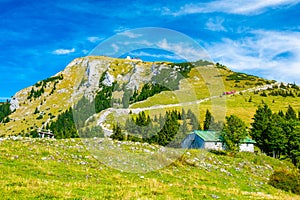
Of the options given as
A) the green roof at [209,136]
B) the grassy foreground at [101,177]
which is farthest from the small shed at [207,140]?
the grassy foreground at [101,177]

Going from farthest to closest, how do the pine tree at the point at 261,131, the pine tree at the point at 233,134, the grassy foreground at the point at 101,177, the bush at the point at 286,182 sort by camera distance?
the pine tree at the point at 261,131
the pine tree at the point at 233,134
the bush at the point at 286,182
the grassy foreground at the point at 101,177

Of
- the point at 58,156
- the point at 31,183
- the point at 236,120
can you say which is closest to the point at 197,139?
the point at 236,120

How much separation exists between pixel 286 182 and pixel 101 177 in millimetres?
25758

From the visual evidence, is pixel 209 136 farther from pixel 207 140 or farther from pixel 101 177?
pixel 101 177

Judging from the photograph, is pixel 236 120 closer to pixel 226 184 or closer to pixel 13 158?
pixel 226 184

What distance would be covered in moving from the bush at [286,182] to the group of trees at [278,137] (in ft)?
91.6

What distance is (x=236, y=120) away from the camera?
68.2 metres

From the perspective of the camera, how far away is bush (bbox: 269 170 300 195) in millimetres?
36338

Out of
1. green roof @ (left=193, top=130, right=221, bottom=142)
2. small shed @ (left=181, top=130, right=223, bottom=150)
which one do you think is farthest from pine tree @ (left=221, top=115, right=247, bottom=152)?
green roof @ (left=193, top=130, right=221, bottom=142)

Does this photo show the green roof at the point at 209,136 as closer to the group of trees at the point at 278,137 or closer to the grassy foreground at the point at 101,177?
the group of trees at the point at 278,137

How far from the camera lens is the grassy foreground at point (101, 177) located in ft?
50.1

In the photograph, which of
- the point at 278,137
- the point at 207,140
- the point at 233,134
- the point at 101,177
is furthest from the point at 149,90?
the point at 278,137

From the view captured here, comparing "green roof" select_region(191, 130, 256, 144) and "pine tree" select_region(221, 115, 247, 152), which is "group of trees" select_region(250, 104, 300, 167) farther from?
"pine tree" select_region(221, 115, 247, 152)

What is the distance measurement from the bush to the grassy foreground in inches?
142
